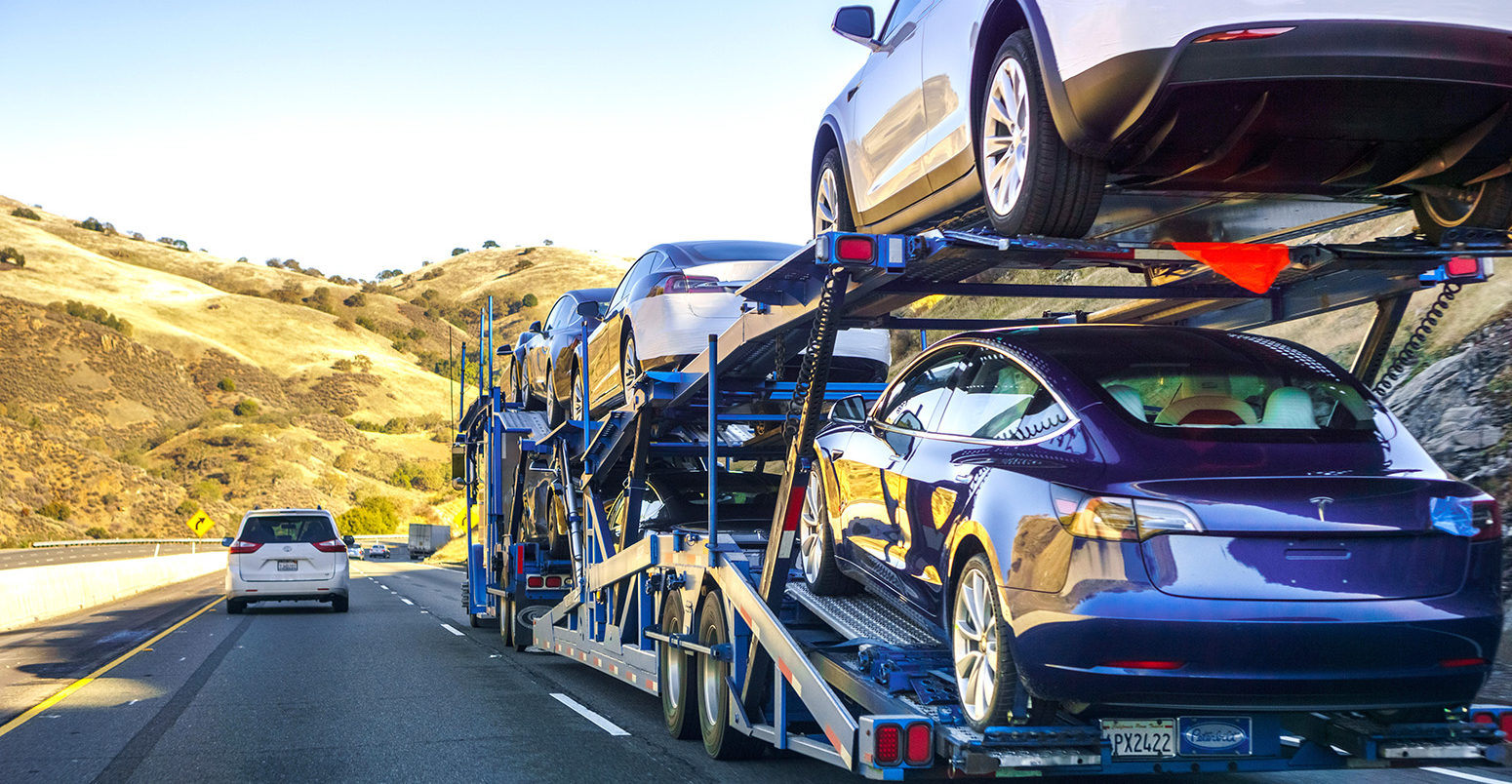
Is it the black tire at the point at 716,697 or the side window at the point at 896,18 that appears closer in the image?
the side window at the point at 896,18

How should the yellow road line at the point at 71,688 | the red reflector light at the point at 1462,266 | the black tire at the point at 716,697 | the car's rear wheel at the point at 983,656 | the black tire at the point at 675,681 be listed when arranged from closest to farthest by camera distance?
the car's rear wheel at the point at 983,656, the red reflector light at the point at 1462,266, the black tire at the point at 716,697, the black tire at the point at 675,681, the yellow road line at the point at 71,688

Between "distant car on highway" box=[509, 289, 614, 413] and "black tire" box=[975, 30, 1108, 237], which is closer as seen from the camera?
"black tire" box=[975, 30, 1108, 237]

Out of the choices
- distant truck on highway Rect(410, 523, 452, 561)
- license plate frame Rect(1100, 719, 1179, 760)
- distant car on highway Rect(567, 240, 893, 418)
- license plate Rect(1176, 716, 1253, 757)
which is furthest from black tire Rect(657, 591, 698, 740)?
distant truck on highway Rect(410, 523, 452, 561)

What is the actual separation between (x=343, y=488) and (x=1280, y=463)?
90.6 m

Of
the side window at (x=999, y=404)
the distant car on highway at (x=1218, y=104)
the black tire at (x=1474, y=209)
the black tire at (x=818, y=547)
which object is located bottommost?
the black tire at (x=818, y=547)

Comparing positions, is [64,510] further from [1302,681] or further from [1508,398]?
[1302,681]

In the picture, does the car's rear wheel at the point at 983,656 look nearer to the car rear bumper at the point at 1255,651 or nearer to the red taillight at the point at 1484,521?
the car rear bumper at the point at 1255,651

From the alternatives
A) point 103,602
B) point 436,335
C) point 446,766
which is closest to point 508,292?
point 436,335

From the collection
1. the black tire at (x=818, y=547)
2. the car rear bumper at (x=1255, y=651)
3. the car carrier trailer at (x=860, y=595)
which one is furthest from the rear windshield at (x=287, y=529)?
the car rear bumper at (x=1255, y=651)

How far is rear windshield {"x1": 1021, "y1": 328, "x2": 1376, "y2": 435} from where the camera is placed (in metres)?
4.84

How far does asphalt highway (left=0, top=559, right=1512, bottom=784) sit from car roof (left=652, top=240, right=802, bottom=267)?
135 inches

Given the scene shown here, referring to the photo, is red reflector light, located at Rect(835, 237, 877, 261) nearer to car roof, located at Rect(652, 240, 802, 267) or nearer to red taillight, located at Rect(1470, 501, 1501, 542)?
red taillight, located at Rect(1470, 501, 1501, 542)

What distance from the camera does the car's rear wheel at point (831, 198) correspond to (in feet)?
→ 26.0

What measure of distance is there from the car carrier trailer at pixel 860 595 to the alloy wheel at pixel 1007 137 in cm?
34
